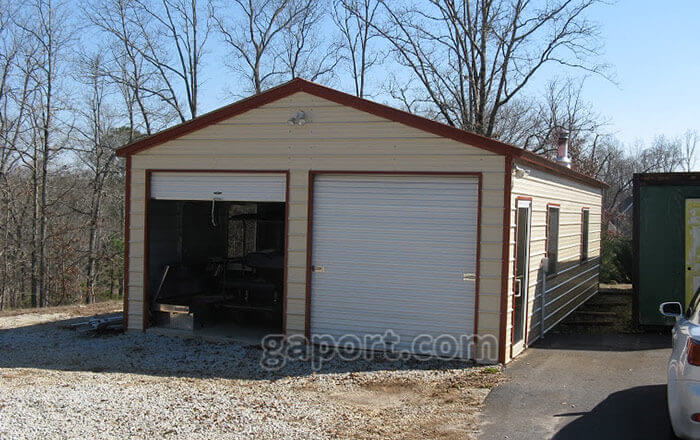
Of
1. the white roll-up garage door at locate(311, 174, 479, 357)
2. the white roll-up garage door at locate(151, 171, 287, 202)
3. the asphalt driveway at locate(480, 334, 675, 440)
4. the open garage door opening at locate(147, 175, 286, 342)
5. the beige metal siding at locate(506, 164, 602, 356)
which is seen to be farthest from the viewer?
the open garage door opening at locate(147, 175, 286, 342)

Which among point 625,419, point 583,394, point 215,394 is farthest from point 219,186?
point 625,419

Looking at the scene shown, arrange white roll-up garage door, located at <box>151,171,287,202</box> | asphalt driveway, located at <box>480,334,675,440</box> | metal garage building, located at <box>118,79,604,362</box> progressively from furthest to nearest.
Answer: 1. white roll-up garage door, located at <box>151,171,287,202</box>
2. metal garage building, located at <box>118,79,604,362</box>
3. asphalt driveway, located at <box>480,334,675,440</box>

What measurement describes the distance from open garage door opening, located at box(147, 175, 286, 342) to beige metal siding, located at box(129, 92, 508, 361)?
0.36 meters

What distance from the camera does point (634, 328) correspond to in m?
10.8

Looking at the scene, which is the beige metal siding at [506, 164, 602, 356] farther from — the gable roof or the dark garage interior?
the dark garage interior

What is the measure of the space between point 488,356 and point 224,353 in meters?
3.57

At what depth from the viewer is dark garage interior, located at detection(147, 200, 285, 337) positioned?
10.2m

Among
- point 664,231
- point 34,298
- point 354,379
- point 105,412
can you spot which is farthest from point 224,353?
point 34,298

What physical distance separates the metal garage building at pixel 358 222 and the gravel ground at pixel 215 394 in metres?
0.71

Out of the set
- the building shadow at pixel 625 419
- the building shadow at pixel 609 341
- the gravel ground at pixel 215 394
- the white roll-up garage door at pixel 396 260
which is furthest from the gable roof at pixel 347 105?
the building shadow at pixel 625 419

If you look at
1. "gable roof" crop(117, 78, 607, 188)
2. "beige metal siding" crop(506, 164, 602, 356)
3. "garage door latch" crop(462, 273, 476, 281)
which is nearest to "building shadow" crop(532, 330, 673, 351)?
"beige metal siding" crop(506, 164, 602, 356)

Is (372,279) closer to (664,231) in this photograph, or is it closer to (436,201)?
(436,201)

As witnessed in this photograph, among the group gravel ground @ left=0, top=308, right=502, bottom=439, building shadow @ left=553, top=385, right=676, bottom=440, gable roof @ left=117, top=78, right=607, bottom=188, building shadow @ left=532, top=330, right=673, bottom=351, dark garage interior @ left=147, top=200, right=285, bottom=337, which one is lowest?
gravel ground @ left=0, top=308, right=502, bottom=439

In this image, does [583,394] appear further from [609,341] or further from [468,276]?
[609,341]
